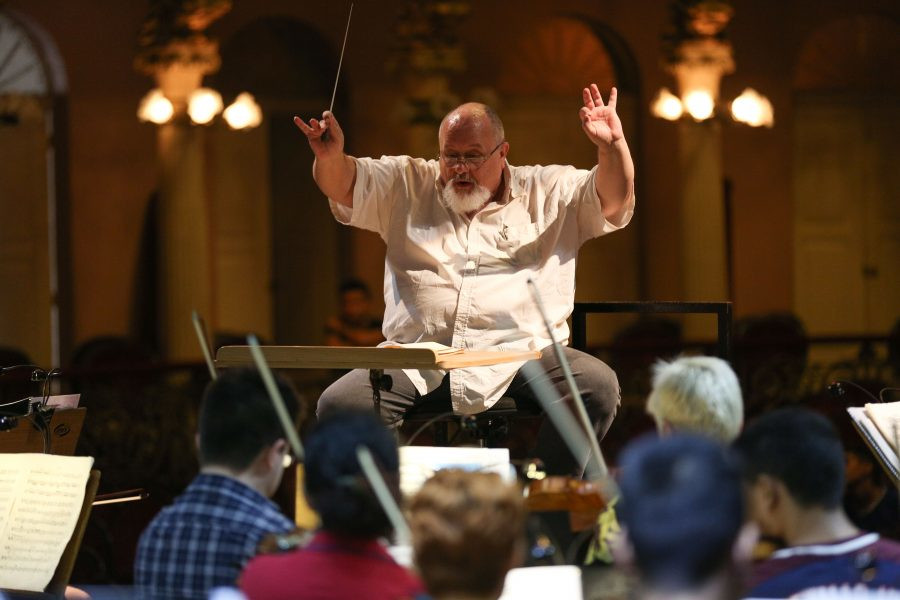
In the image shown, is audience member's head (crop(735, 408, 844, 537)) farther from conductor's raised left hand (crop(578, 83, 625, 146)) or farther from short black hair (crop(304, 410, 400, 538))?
conductor's raised left hand (crop(578, 83, 625, 146))

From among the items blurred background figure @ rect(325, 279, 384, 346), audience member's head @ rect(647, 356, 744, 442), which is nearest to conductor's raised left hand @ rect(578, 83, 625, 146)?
audience member's head @ rect(647, 356, 744, 442)

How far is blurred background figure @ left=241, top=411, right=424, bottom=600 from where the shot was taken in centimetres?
243

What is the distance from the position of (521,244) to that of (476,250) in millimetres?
150

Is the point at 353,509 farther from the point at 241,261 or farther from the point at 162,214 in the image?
the point at 241,261

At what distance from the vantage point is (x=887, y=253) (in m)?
13.6

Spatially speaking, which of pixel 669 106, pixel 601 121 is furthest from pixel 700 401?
pixel 669 106

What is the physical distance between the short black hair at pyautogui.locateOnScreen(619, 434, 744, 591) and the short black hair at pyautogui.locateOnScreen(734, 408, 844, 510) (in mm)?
558

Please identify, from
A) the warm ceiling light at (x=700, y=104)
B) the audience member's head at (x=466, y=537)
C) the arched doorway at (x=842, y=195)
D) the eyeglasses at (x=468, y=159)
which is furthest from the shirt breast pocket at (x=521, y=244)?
the arched doorway at (x=842, y=195)

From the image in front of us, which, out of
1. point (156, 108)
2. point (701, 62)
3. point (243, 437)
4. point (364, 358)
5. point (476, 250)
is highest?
point (701, 62)

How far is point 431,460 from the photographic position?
147 inches

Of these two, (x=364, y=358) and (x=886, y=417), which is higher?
(x=364, y=358)

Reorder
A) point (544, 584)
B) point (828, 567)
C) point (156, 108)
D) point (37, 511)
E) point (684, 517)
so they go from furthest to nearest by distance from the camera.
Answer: point (156, 108), point (37, 511), point (544, 584), point (828, 567), point (684, 517)

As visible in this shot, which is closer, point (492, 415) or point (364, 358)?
point (364, 358)

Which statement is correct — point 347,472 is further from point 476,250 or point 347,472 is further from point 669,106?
point 669,106
